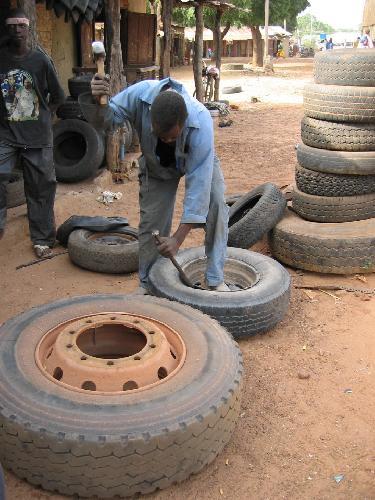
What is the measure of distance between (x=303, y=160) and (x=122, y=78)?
4209mm

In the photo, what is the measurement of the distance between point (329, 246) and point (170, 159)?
2079 mm

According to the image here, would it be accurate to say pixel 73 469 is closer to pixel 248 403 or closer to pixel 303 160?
pixel 248 403

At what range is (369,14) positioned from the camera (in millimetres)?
29906

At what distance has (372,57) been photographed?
5355 millimetres

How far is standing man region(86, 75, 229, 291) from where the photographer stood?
3.23 m

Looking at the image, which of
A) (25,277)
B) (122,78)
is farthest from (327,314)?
(122,78)

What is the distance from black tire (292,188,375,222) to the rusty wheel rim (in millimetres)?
2905

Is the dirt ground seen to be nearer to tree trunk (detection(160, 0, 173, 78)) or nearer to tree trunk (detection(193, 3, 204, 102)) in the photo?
tree trunk (detection(160, 0, 173, 78))

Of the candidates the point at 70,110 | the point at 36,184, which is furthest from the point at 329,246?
the point at 70,110

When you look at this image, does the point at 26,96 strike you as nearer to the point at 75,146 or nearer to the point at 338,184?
the point at 338,184

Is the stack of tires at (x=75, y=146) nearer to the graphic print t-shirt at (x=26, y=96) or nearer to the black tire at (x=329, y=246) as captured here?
the graphic print t-shirt at (x=26, y=96)

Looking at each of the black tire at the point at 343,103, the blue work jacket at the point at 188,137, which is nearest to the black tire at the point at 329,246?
the black tire at the point at 343,103

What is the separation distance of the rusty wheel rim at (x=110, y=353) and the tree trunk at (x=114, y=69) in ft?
18.2

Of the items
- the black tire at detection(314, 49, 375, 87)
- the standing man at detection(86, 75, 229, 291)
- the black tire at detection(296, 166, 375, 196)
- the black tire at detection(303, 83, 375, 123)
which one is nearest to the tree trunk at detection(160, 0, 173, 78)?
the black tire at detection(314, 49, 375, 87)
